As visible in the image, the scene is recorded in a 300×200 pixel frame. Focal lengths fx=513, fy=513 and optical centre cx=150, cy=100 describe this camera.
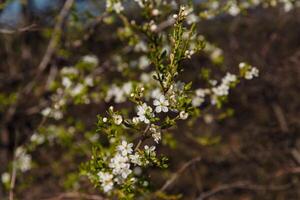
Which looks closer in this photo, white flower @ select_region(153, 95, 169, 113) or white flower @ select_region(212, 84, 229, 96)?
white flower @ select_region(153, 95, 169, 113)

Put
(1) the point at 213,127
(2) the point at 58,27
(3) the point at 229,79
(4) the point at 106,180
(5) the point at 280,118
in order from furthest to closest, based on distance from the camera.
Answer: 1. (1) the point at 213,127
2. (5) the point at 280,118
3. (2) the point at 58,27
4. (3) the point at 229,79
5. (4) the point at 106,180

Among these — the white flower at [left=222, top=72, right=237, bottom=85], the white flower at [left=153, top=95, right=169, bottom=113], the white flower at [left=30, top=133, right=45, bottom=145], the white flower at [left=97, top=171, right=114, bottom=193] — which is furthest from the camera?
the white flower at [left=30, top=133, right=45, bottom=145]

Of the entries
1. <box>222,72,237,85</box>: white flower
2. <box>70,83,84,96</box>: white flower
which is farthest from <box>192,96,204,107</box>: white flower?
<box>70,83,84,96</box>: white flower

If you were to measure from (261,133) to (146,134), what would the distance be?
5.44 meters

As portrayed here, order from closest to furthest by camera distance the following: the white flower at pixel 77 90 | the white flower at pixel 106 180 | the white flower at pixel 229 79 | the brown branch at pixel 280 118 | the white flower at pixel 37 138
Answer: the white flower at pixel 106 180, the white flower at pixel 229 79, the white flower at pixel 77 90, the white flower at pixel 37 138, the brown branch at pixel 280 118

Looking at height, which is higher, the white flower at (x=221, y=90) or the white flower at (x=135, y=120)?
the white flower at (x=221, y=90)

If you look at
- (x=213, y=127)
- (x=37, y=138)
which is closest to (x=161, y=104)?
(x=37, y=138)

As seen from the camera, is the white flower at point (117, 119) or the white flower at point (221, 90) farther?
the white flower at point (221, 90)

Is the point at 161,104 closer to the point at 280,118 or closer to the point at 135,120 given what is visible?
the point at 135,120

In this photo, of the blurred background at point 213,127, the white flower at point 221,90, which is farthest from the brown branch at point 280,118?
the white flower at point 221,90

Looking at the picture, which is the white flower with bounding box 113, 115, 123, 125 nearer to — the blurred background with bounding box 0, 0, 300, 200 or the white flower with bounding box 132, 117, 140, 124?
the white flower with bounding box 132, 117, 140, 124

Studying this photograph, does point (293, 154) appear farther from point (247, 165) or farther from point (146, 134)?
point (146, 134)

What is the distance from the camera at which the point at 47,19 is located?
622 cm

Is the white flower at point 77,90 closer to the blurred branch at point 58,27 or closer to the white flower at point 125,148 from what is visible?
the blurred branch at point 58,27
